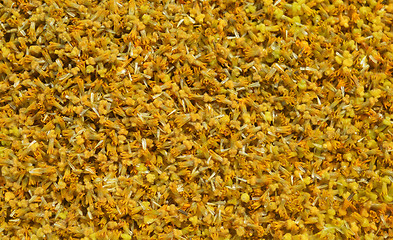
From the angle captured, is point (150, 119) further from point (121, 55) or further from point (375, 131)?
point (375, 131)

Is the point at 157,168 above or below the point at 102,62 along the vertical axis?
below

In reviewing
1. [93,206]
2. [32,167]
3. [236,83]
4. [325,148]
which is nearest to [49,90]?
[32,167]

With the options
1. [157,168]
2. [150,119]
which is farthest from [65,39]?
[157,168]

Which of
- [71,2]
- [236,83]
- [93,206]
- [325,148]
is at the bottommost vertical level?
[93,206]

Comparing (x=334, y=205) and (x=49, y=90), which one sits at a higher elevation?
(x=49, y=90)

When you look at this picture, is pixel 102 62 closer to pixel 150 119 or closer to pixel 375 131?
pixel 150 119

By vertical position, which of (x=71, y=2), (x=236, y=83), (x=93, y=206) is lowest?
(x=93, y=206)
